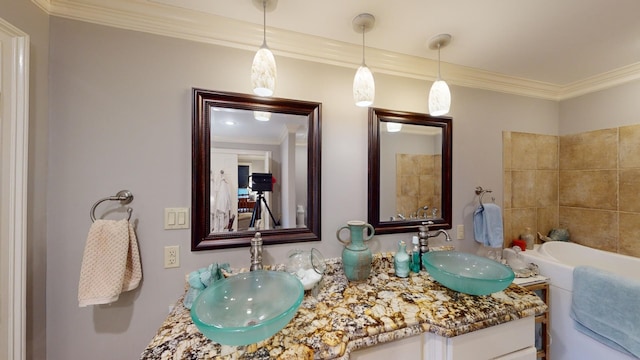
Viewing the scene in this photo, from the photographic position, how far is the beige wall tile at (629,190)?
1701 millimetres

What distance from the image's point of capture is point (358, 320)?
0.92 m

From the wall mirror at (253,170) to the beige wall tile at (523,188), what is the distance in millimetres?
1745

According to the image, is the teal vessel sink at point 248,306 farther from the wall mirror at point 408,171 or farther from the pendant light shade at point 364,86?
the pendant light shade at point 364,86

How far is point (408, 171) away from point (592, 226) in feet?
5.76

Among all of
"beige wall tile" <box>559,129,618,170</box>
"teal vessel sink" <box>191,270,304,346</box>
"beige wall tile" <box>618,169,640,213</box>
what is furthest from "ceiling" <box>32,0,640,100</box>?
"teal vessel sink" <box>191,270,304,346</box>

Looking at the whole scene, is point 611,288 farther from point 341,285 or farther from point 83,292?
point 83,292

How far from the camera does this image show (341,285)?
1.25m

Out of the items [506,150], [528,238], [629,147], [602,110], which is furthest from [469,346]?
[602,110]

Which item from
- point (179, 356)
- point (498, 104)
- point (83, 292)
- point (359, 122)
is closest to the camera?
point (179, 356)

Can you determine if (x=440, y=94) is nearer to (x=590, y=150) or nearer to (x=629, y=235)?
(x=590, y=150)

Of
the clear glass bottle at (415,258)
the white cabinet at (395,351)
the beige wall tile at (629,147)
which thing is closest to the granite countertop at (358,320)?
the white cabinet at (395,351)

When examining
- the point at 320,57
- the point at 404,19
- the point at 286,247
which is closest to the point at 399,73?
the point at 404,19

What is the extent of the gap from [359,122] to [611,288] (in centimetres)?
179

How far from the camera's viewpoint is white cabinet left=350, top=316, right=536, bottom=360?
0.89 m
